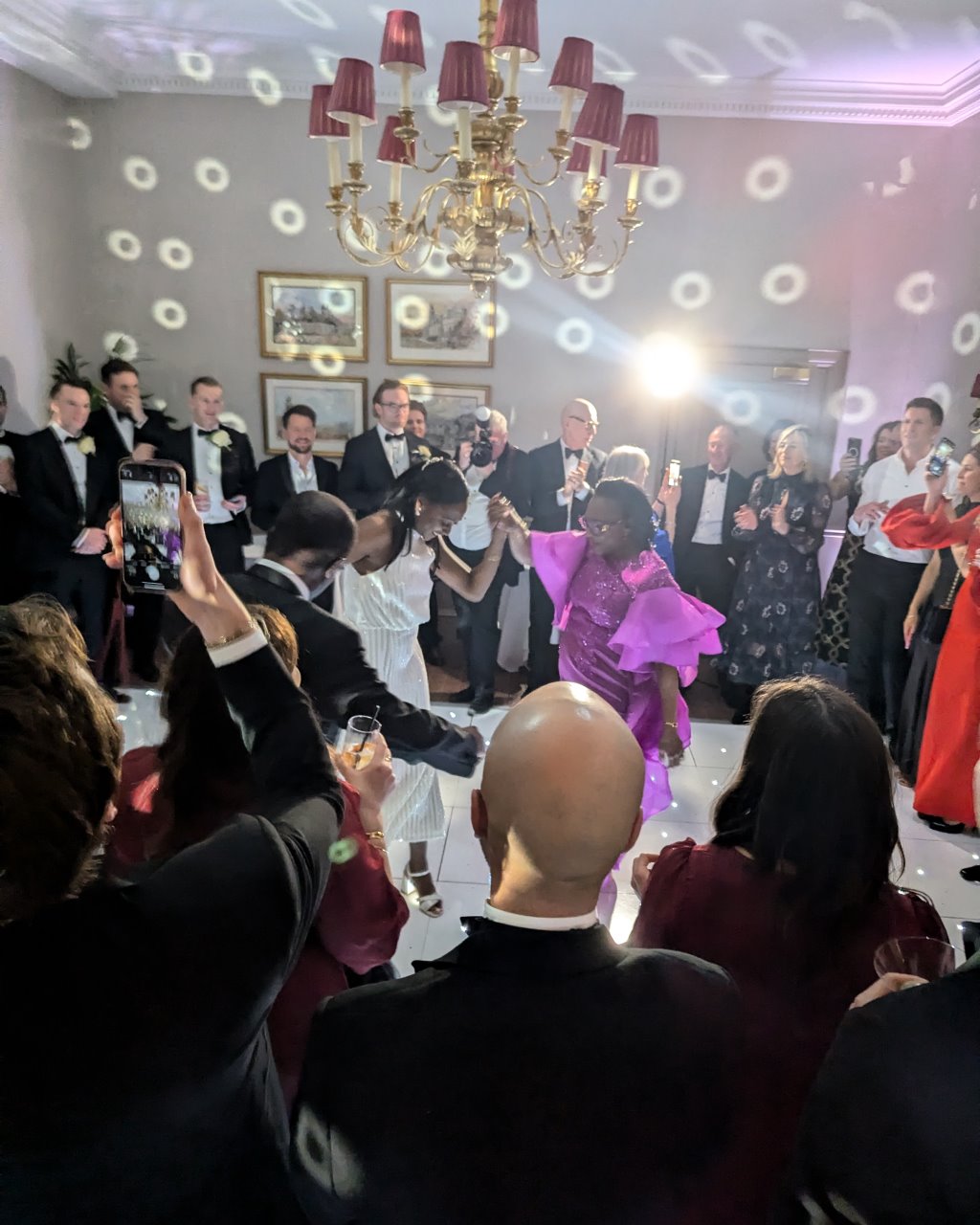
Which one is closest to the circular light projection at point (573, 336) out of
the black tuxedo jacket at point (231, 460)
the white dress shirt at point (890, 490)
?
the white dress shirt at point (890, 490)

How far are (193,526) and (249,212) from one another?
189 inches

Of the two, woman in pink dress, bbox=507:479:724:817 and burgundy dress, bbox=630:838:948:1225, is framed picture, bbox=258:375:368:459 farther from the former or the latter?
burgundy dress, bbox=630:838:948:1225

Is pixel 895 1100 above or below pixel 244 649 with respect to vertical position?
below

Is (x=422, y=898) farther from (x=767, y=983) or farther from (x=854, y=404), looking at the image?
(x=854, y=404)

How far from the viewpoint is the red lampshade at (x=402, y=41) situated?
6.79 ft

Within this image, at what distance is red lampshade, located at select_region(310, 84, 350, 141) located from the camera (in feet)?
8.16

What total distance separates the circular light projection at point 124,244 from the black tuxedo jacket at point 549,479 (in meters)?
2.87

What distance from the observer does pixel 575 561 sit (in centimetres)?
246

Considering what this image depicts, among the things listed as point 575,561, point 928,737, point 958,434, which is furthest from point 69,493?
point 958,434

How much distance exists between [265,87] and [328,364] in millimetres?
1594

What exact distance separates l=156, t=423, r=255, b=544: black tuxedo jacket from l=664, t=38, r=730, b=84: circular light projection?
3.06 m

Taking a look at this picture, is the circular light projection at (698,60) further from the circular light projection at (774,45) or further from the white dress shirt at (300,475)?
the white dress shirt at (300,475)

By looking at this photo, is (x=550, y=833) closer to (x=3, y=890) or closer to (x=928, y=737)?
(x=3, y=890)

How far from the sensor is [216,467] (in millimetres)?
4461
